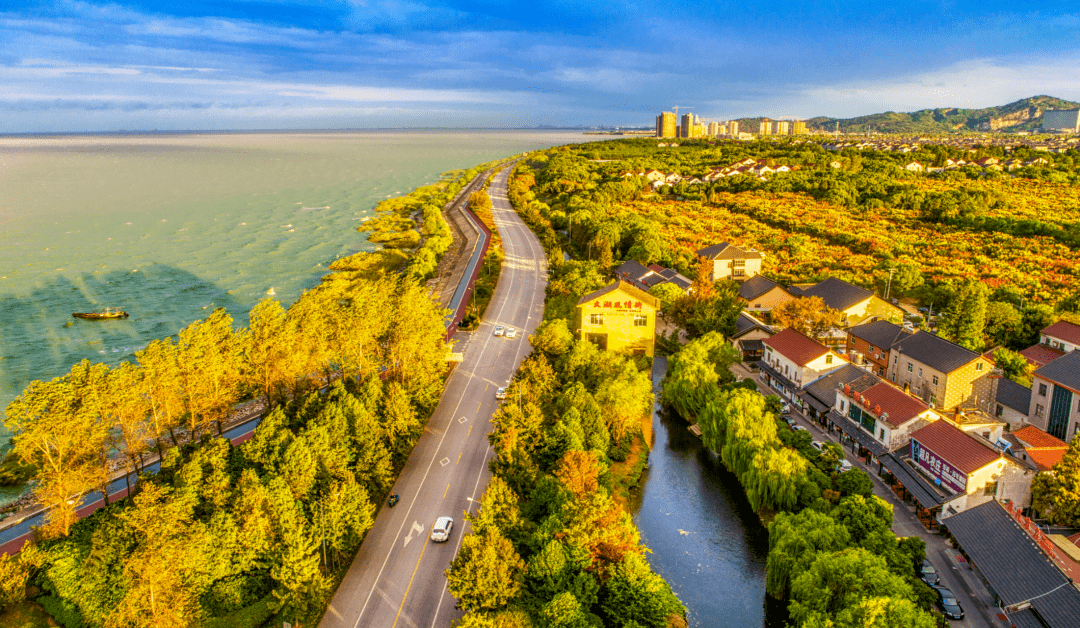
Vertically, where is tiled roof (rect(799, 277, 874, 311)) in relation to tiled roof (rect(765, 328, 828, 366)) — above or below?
above

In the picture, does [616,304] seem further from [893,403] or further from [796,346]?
[893,403]

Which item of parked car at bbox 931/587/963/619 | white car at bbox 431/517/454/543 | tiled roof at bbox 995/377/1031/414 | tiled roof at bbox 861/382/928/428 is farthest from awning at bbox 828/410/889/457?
white car at bbox 431/517/454/543

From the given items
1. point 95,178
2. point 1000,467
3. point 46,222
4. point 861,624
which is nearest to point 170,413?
point 861,624

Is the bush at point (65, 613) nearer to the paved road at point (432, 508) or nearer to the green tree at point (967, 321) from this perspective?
the paved road at point (432, 508)

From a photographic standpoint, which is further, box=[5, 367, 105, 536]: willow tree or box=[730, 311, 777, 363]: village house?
box=[730, 311, 777, 363]: village house

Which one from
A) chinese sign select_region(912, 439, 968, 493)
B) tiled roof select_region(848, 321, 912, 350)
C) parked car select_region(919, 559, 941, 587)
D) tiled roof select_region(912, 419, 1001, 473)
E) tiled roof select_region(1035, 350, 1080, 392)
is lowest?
parked car select_region(919, 559, 941, 587)

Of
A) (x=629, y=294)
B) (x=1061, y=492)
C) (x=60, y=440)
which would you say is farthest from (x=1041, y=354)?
(x=60, y=440)

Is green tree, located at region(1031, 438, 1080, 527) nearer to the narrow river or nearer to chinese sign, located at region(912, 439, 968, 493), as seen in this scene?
chinese sign, located at region(912, 439, 968, 493)

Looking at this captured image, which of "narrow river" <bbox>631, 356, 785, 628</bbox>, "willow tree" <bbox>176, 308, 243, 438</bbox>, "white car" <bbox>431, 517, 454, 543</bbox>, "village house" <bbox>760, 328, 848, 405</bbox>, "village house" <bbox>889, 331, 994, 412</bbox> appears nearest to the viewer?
"narrow river" <bbox>631, 356, 785, 628</bbox>
